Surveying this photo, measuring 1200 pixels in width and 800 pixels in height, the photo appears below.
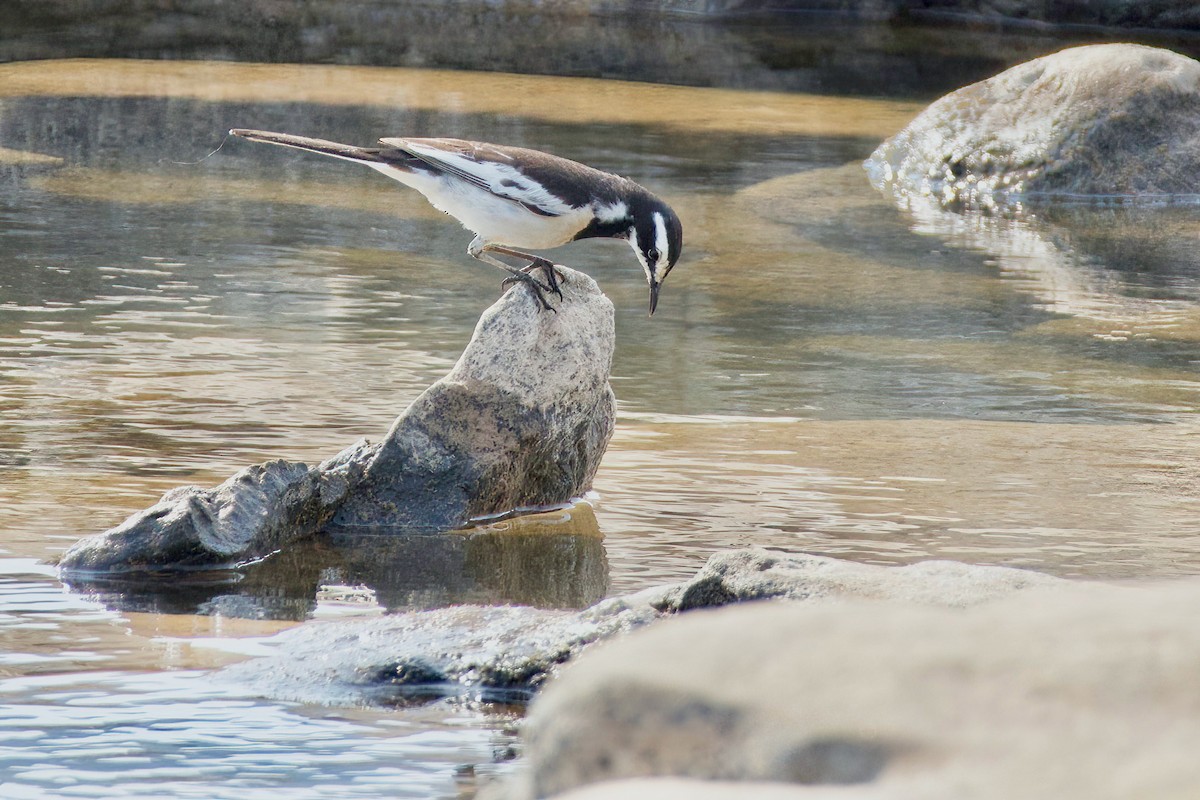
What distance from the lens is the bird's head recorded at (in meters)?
6.00

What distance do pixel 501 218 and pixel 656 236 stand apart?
21.5 inches

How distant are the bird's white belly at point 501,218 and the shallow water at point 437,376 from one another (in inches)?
39.5

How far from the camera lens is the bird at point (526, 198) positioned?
5.86 metres

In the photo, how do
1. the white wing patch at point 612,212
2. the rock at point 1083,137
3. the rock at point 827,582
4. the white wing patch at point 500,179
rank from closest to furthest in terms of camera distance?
the rock at point 827,582 → the white wing patch at point 500,179 → the white wing patch at point 612,212 → the rock at point 1083,137

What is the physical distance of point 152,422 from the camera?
712 centimetres

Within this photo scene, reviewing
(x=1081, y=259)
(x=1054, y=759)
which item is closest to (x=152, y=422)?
(x=1054, y=759)

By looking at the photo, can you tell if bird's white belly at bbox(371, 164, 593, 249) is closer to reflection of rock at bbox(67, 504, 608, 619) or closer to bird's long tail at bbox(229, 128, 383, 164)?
bird's long tail at bbox(229, 128, 383, 164)

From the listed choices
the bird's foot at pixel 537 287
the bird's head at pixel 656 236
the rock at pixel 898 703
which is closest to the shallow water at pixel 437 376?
the bird's foot at pixel 537 287

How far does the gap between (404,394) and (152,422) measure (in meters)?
1.16

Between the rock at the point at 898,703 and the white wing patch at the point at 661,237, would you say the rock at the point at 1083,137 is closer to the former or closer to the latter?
the white wing patch at the point at 661,237

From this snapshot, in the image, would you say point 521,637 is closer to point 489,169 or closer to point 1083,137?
point 489,169

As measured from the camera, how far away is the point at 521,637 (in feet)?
14.4

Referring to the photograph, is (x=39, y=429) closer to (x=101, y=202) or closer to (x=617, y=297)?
(x=617, y=297)

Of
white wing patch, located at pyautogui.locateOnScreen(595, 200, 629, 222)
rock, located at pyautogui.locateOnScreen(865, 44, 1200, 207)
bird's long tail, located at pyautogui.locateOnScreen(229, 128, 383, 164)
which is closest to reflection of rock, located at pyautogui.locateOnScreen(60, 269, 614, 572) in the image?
white wing patch, located at pyautogui.locateOnScreen(595, 200, 629, 222)
